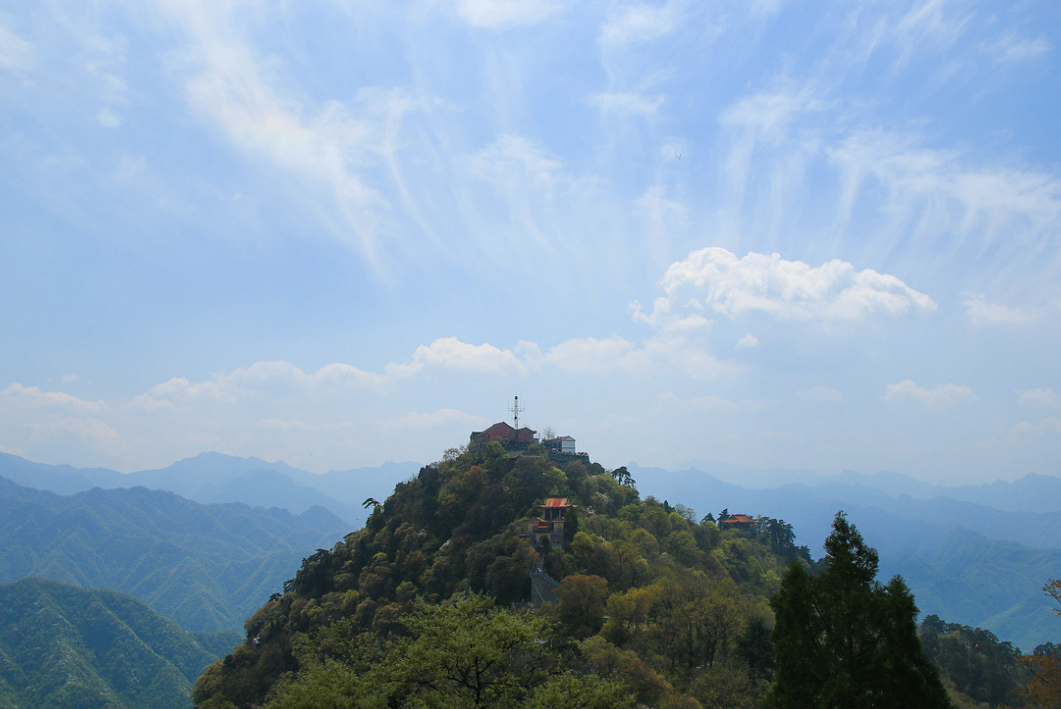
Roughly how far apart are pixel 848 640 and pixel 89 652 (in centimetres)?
16910

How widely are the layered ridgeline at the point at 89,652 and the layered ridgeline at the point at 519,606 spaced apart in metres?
80.9

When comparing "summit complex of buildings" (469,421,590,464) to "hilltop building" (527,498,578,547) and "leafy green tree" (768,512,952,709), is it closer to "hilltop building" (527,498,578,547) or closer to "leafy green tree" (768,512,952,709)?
"hilltop building" (527,498,578,547)

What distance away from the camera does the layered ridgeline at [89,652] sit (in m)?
113

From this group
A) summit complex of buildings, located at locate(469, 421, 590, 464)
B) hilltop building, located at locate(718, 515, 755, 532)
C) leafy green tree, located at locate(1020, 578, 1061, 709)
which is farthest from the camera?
hilltop building, located at locate(718, 515, 755, 532)

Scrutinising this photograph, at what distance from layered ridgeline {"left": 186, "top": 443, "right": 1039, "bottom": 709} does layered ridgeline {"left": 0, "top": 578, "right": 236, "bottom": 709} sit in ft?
265

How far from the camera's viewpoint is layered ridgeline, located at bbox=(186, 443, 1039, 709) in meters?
19.4

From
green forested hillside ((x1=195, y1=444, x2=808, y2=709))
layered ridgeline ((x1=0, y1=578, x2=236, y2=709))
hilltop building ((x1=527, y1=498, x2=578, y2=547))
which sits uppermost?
hilltop building ((x1=527, y1=498, x2=578, y2=547))

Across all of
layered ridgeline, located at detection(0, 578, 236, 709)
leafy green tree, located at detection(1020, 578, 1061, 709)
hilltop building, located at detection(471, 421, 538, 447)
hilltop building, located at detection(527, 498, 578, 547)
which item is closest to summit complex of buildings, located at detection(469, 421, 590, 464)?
hilltop building, located at detection(471, 421, 538, 447)

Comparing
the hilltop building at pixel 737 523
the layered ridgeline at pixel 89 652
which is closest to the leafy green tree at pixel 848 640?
the hilltop building at pixel 737 523

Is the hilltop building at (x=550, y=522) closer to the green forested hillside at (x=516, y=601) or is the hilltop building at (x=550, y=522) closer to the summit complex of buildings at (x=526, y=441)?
the green forested hillside at (x=516, y=601)

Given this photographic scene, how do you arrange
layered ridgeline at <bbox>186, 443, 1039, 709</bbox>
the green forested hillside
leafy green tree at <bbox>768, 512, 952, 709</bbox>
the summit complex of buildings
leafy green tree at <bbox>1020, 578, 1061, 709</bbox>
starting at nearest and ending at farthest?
leafy green tree at <bbox>768, 512, 952, 709</bbox>, layered ridgeline at <bbox>186, 443, 1039, 709</bbox>, the green forested hillside, leafy green tree at <bbox>1020, 578, 1061, 709</bbox>, the summit complex of buildings

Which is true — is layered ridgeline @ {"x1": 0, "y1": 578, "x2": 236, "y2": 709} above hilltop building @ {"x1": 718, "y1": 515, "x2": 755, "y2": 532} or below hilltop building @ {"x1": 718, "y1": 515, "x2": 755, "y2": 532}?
below

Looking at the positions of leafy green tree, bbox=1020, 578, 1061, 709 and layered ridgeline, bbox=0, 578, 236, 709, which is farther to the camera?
layered ridgeline, bbox=0, 578, 236, 709

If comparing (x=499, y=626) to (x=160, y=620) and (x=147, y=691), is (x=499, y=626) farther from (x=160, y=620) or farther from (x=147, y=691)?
(x=160, y=620)
